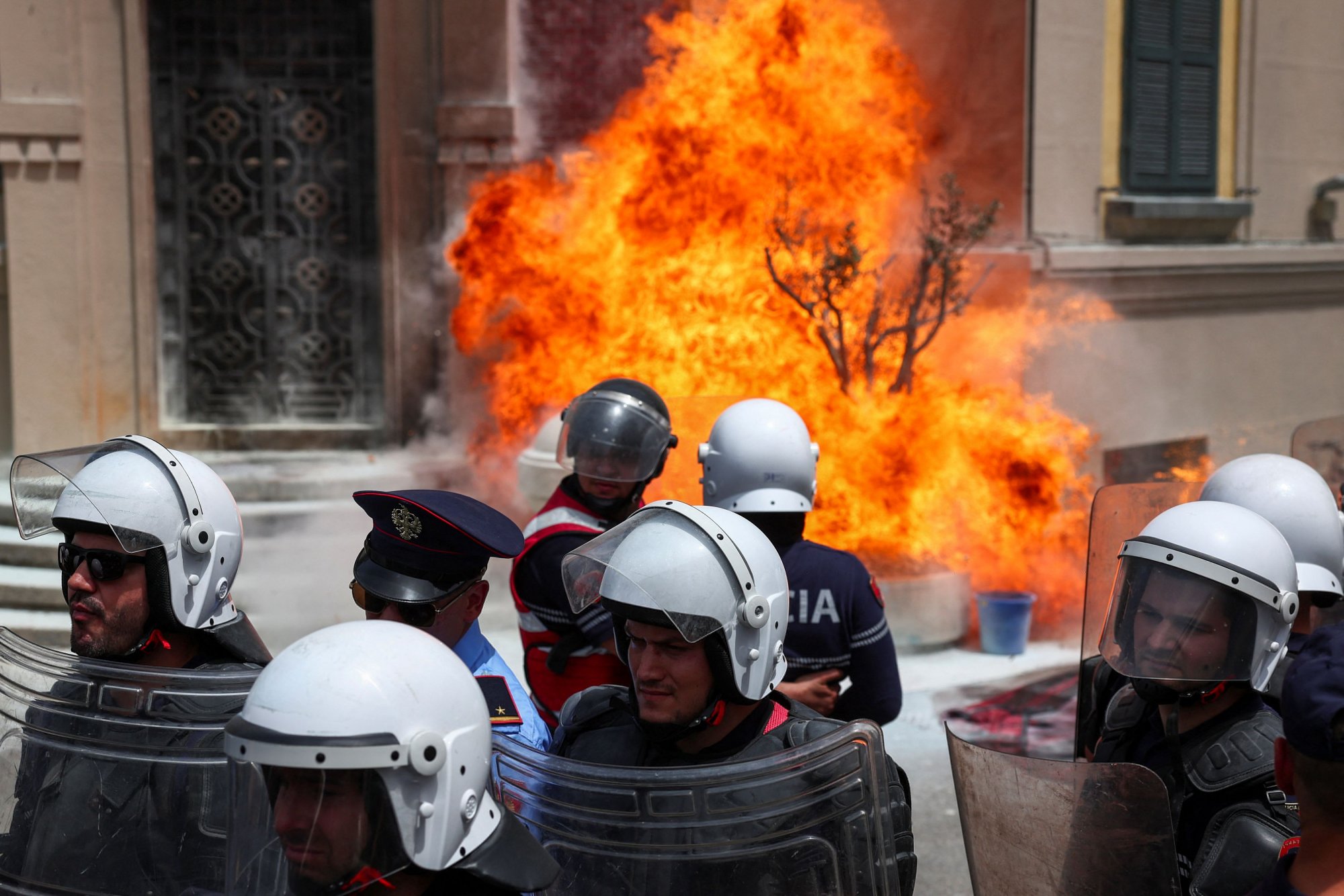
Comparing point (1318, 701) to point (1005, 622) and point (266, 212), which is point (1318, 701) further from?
point (266, 212)

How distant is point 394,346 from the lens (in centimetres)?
975

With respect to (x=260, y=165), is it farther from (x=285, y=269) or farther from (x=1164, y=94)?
(x=1164, y=94)

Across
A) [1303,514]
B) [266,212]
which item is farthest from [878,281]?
[1303,514]

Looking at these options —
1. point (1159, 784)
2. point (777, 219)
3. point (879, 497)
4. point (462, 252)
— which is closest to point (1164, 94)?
point (777, 219)

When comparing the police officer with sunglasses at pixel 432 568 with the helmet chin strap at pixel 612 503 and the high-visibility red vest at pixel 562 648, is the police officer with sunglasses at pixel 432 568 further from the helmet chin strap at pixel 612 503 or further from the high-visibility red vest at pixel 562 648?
the helmet chin strap at pixel 612 503

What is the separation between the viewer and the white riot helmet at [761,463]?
3.90 meters

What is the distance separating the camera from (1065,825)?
2367mm

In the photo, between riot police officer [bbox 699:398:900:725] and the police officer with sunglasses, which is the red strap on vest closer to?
the police officer with sunglasses

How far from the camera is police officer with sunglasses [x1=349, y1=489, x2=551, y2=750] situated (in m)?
2.92

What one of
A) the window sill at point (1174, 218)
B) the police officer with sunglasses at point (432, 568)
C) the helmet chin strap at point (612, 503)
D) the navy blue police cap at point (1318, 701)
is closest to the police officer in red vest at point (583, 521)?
the helmet chin strap at point (612, 503)

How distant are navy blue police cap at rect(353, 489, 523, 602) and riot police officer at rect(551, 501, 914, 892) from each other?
0.41 metres

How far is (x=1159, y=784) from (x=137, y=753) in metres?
1.91

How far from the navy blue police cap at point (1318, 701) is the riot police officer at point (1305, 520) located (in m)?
1.73

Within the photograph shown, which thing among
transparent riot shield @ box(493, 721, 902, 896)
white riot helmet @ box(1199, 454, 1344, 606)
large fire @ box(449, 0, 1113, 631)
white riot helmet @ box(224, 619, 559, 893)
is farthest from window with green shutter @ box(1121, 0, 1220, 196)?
white riot helmet @ box(224, 619, 559, 893)
